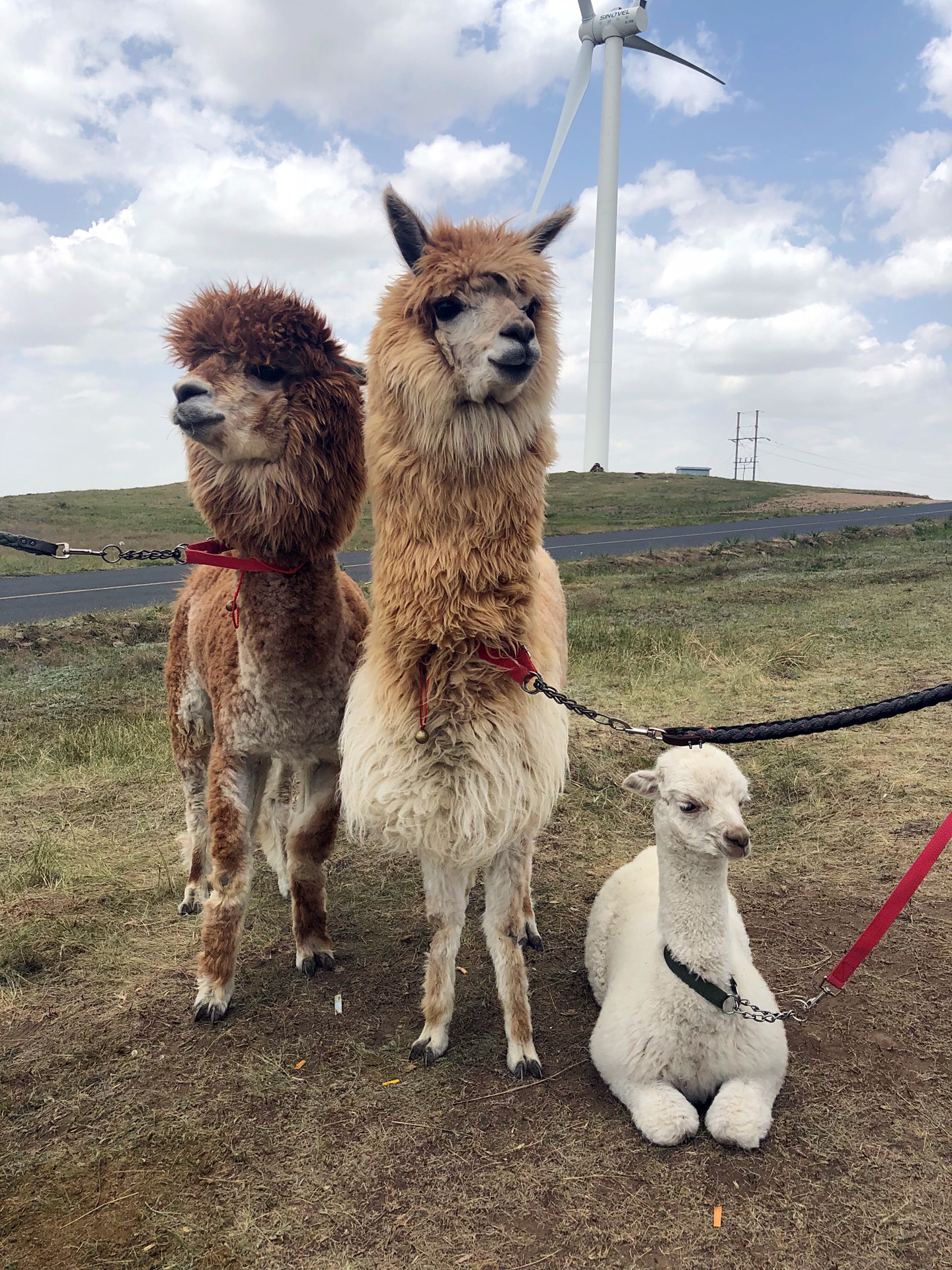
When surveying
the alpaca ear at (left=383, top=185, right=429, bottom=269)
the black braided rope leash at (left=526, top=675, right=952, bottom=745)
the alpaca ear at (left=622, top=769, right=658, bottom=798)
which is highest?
the alpaca ear at (left=383, top=185, right=429, bottom=269)

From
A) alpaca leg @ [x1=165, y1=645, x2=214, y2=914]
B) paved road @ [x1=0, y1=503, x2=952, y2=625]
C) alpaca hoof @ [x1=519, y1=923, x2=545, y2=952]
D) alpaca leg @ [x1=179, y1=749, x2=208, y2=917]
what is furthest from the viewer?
paved road @ [x1=0, y1=503, x2=952, y2=625]

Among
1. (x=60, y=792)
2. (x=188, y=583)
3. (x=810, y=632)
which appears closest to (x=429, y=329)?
(x=188, y=583)

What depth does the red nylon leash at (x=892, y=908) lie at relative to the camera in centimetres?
277

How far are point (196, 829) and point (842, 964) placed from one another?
333 centimetres

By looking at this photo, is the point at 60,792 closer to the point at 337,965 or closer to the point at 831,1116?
the point at 337,965

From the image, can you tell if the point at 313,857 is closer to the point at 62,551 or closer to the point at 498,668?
the point at 498,668

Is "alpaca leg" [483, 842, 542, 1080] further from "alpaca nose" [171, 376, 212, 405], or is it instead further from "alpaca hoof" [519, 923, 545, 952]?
"alpaca nose" [171, 376, 212, 405]

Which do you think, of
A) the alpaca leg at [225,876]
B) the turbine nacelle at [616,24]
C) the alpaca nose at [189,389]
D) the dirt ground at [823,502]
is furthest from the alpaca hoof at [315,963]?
the dirt ground at [823,502]

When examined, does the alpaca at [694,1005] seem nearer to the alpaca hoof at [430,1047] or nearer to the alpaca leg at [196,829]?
the alpaca hoof at [430,1047]

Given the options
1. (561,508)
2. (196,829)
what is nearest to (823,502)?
(561,508)

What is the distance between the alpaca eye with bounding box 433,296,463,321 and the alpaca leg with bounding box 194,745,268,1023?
1883 millimetres

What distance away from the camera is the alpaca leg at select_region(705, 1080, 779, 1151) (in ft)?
9.07

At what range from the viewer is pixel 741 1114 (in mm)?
2797

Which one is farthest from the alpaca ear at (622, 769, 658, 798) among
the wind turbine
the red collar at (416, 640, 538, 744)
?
the wind turbine
